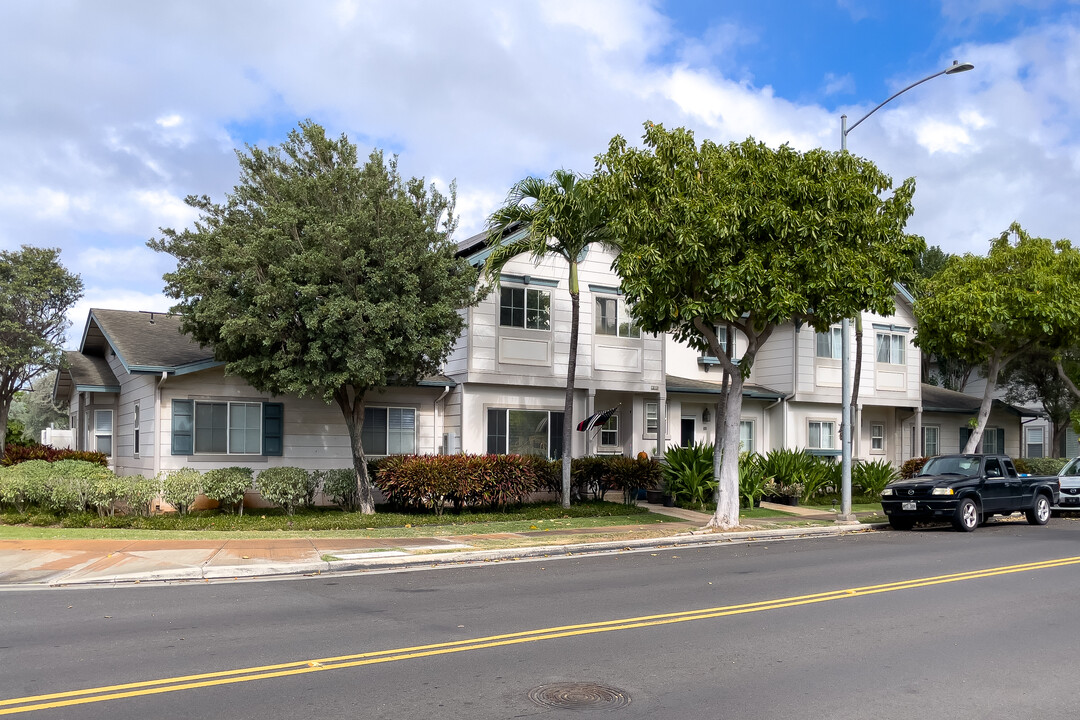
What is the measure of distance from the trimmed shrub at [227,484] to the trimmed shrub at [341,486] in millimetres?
1615

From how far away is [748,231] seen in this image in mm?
17109

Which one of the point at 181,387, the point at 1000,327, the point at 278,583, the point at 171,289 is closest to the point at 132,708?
the point at 278,583

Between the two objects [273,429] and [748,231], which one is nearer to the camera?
[748,231]

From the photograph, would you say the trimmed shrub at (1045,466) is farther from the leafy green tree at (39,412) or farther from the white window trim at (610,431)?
the leafy green tree at (39,412)

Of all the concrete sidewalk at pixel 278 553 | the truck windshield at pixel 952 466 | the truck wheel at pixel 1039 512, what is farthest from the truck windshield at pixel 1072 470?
the concrete sidewalk at pixel 278 553

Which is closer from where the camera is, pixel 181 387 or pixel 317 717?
pixel 317 717

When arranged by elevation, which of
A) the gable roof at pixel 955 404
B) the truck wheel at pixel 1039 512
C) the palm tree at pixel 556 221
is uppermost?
the palm tree at pixel 556 221

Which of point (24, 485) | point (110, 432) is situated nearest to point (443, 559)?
point (24, 485)

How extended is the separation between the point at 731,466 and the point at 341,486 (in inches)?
341

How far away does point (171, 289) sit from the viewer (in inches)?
939

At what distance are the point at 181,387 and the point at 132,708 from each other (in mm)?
15880

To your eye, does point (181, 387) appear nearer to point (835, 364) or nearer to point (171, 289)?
point (171, 289)

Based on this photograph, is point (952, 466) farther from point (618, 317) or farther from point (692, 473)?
point (618, 317)

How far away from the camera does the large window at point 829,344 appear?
31.5 meters
